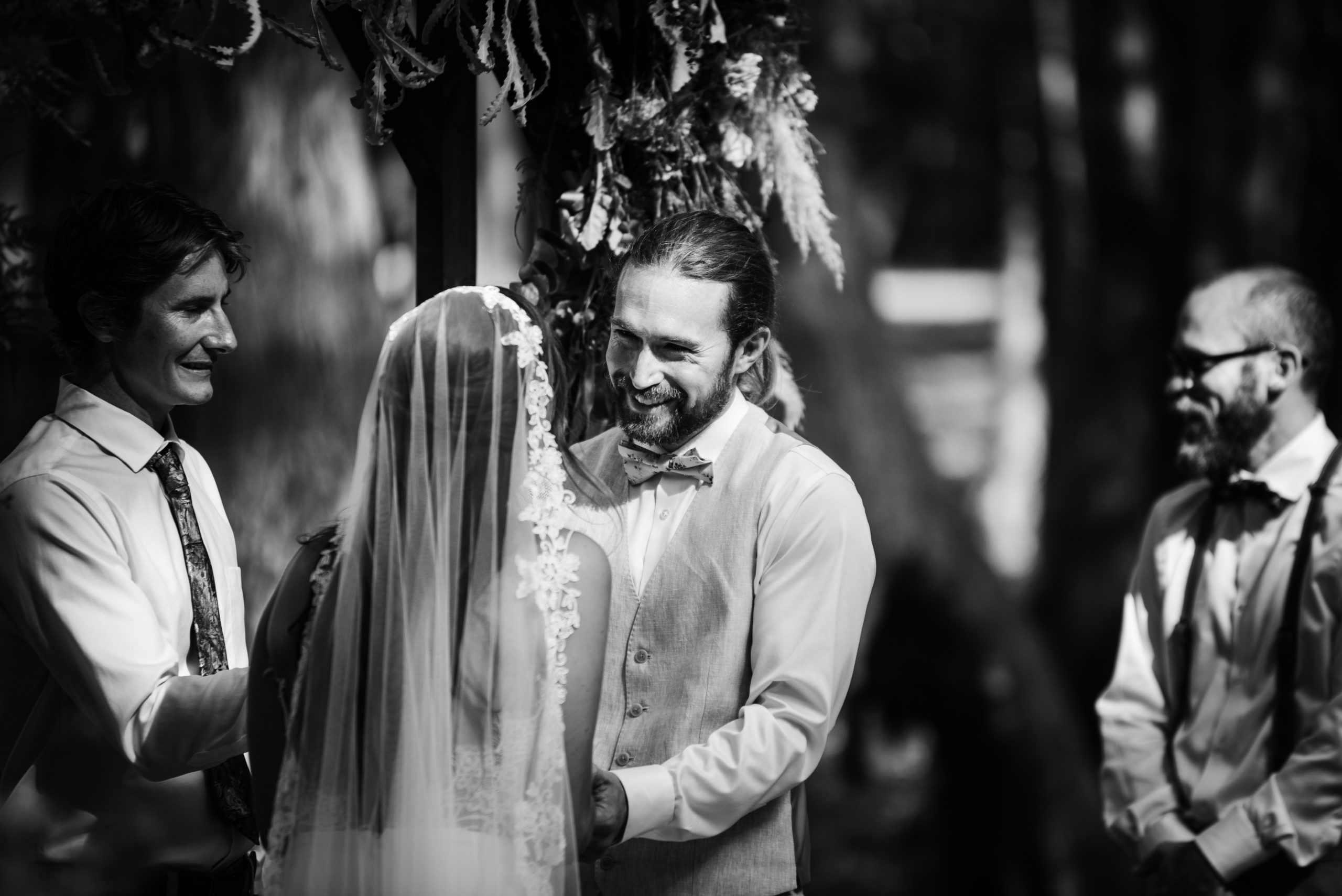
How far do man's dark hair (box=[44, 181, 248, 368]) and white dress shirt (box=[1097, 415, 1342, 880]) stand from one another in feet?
8.26

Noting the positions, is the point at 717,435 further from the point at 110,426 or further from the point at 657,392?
the point at 110,426

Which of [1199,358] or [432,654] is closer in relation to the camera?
[432,654]

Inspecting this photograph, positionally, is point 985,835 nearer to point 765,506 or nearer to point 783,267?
point 783,267

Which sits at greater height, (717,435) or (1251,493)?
(717,435)

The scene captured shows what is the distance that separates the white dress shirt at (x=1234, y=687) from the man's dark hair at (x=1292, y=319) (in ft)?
0.49

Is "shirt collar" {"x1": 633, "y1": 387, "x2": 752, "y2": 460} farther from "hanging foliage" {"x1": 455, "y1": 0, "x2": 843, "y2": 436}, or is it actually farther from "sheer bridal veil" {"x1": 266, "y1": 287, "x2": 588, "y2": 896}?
"sheer bridal veil" {"x1": 266, "y1": 287, "x2": 588, "y2": 896}

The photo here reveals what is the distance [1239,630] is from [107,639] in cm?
260

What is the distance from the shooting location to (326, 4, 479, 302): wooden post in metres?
2.91

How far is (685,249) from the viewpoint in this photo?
2.69 meters

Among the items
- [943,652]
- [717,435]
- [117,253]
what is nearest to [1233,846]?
[717,435]

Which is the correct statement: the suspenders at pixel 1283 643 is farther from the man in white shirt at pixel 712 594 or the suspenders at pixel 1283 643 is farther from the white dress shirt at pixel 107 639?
the white dress shirt at pixel 107 639

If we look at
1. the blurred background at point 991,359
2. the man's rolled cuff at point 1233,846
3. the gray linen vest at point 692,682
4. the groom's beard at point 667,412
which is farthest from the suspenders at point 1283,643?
the blurred background at point 991,359

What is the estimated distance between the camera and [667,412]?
2678 mm

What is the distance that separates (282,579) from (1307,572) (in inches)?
95.7
